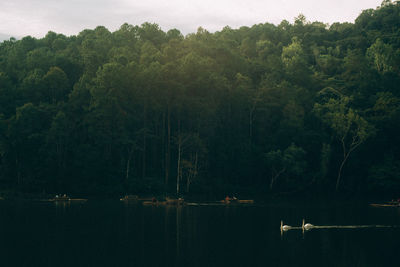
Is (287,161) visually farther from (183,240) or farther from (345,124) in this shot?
(183,240)

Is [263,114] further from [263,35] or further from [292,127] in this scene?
[263,35]

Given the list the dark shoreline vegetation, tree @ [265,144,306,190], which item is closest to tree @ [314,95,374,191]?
the dark shoreline vegetation

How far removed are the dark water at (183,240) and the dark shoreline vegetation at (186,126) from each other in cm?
2388

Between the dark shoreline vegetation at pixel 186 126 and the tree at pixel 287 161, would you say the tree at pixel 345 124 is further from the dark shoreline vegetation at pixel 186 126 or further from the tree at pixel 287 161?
the tree at pixel 287 161

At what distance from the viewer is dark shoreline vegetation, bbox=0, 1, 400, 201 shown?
237ft

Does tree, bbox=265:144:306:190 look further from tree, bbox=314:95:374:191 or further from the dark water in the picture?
the dark water

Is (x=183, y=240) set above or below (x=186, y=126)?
below

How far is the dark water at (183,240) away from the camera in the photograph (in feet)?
85.3

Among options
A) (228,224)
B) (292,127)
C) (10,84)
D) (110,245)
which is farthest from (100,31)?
(110,245)

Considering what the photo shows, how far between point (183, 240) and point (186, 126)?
48338 mm

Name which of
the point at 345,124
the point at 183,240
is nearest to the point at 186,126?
the point at 345,124

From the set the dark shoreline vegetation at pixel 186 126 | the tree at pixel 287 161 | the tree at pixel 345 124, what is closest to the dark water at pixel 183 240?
the dark shoreline vegetation at pixel 186 126

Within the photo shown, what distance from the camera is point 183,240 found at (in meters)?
32.3

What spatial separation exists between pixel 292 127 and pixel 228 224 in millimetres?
44968
